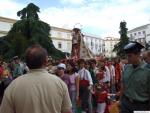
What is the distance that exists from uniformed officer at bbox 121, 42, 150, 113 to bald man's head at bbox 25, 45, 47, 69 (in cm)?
197

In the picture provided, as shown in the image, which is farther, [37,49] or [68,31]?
[68,31]

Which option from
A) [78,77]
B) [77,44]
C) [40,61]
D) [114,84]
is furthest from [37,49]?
[77,44]

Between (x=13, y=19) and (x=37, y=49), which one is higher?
(x=13, y=19)

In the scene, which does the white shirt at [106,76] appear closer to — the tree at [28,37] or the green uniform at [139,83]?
the green uniform at [139,83]

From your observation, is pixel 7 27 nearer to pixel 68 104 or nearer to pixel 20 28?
pixel 20 28

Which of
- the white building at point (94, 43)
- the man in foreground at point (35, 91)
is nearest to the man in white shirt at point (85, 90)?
the man in foreground at point (35, 91)

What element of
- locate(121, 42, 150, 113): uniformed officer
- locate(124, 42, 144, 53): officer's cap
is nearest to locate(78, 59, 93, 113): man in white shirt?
locate(121, 42, 150, 113): uniformed officer

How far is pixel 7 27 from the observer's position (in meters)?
100

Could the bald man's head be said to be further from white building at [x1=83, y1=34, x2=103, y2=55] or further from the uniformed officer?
white building at [x1=83, y1=34, x2=103, y2=55]

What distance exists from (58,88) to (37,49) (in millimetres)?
468

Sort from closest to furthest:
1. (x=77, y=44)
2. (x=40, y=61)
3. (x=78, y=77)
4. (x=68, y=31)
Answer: (x=40, y=61)
(x=78, y=77)
(x=77, y=44)
(x=68, y=31)

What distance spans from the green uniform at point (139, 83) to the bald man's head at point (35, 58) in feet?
6.61

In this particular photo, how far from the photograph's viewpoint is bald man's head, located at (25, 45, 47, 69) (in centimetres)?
429

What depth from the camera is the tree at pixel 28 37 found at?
54312mm
